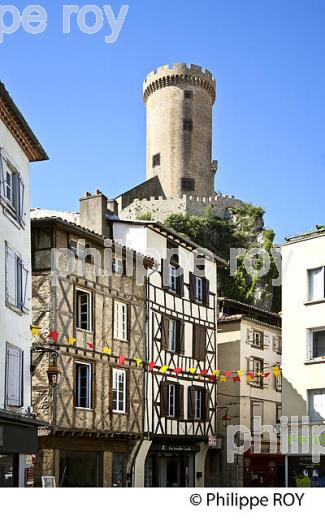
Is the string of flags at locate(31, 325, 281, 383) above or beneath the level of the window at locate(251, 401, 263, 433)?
above

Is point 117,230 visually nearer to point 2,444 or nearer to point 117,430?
point 117,430

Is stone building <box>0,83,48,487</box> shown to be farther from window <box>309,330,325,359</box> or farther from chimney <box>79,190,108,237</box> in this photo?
window <box>309,330,325,359</box>

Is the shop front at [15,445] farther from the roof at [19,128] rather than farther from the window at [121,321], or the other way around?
the window at [121,321]

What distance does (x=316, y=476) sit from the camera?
23203 mm

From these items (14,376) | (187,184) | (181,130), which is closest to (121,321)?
(14,376)

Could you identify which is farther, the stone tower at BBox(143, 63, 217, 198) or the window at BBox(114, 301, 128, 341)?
the stone tower at BBox(143, 63, 217, 198)

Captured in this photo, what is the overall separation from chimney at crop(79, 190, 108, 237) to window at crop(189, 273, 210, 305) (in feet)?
13.1

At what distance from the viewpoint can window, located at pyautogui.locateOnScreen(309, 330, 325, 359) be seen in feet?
79.5

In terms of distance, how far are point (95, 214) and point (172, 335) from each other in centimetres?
458

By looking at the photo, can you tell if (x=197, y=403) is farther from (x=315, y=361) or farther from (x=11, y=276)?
(x=11, y=276)

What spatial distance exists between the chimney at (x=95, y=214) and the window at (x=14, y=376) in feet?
32.5

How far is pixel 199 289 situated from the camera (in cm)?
3092

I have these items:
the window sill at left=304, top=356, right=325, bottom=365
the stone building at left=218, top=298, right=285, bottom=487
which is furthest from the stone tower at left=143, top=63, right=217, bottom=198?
the window sill at left=304, top=356, right=325, bottom=365
